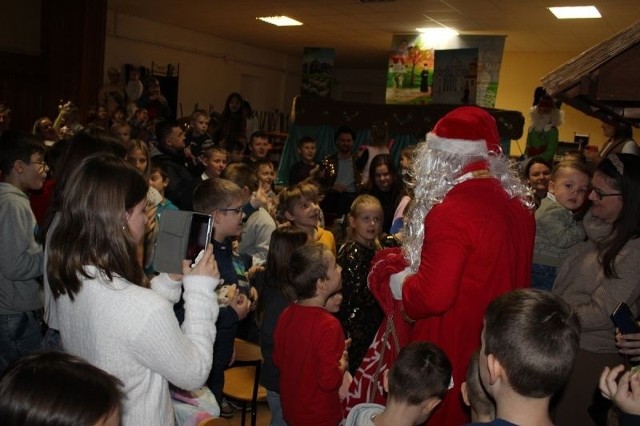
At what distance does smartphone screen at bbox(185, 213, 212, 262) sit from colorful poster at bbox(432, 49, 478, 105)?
8862 mm

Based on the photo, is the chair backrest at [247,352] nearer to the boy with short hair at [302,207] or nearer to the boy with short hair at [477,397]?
the boy with short hair at [302,207]

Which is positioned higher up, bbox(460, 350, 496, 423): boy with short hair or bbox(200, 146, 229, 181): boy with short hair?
bbox(200, 146, 229, 181): boy with short hair

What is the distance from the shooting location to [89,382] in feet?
3.72

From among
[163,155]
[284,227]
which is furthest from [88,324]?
[163,155]

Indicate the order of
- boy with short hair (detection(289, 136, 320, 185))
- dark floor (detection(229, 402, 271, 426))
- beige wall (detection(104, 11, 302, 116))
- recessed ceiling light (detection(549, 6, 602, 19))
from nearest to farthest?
dark floor (detection(229, 402, 271, 426)) → boy with short hair (detection(289, 136, 320, 185)) → recessed ceiling light (detection(549, 6, 602, 19)) → beige wall (detection(104, 11, 302, 116))

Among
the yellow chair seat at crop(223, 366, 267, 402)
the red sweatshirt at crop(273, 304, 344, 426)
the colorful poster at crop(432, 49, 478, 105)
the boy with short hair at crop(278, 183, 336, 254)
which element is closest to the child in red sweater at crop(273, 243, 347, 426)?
the red sweatshirt at crop(273, 304, 344, 426)

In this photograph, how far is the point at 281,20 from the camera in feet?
34.9

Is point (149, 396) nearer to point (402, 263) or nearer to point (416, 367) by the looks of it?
point (416, 367)

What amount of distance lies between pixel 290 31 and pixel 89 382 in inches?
443

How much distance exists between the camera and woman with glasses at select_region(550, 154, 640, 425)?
Answer: 8.36 feet

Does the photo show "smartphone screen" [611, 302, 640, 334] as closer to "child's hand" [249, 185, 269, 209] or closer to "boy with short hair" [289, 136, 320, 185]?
"child's hand" [249, 185, 269, 209]

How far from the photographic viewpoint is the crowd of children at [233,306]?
4.84 feet

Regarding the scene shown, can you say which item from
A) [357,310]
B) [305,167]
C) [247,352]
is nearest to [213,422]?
[247,352]

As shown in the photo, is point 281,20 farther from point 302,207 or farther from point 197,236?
point 197,236
